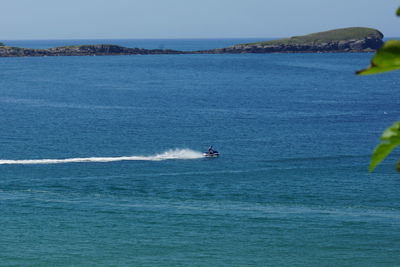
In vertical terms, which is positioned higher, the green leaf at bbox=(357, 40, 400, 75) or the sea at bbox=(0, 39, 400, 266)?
the green leaf at bbox=(357, 40, 400, 75)

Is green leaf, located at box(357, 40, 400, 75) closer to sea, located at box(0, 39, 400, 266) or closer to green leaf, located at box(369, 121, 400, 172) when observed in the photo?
green leaf, located at box(369, 121, 400, 172)

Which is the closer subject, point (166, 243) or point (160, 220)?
point (166, 243)

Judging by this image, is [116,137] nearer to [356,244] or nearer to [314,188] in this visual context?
[314,188]

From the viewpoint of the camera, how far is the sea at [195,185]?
45.1 m

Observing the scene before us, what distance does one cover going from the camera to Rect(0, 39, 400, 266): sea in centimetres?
4512

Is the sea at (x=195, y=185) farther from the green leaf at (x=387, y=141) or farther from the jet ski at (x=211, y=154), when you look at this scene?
the green leaf at (x=387, y=141)

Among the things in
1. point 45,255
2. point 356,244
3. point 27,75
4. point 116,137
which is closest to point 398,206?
point 356,244

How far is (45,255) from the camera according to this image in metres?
43.5

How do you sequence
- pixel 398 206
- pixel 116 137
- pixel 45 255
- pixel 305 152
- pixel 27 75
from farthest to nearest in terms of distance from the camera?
pixel 27 75 → pixel 116 137 → pixel 305 152 → pixel 398 206 → pixel 45 255

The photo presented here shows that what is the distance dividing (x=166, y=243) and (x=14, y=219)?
42.3ft

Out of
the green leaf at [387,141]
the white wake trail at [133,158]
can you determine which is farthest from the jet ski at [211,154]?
the green leaf at [387,141]

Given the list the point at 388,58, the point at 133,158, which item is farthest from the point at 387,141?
the point at 133,158

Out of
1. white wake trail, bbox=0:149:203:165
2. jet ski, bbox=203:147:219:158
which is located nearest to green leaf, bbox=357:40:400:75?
white wake trail, bbox=0:149:203:165

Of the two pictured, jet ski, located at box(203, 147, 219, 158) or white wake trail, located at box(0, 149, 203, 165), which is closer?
white wake trail, located at box(0, 149, 203, 165)
